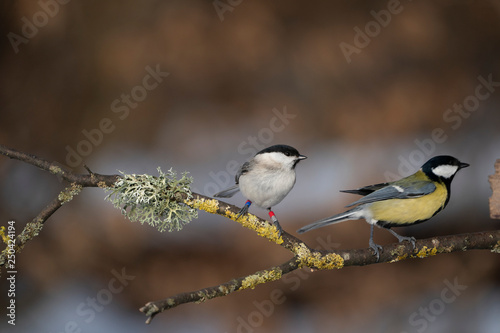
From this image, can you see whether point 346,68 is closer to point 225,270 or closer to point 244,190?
point 225,270

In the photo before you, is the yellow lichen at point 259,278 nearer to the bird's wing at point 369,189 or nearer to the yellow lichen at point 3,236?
the bird's wing at point 369,189

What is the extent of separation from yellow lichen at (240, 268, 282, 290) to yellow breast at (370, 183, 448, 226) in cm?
32

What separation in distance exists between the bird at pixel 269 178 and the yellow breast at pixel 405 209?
0.72 ft

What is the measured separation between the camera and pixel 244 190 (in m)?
1.16

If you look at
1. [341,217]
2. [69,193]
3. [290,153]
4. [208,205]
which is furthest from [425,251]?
[69,193]

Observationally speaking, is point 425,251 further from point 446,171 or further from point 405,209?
point 446,171

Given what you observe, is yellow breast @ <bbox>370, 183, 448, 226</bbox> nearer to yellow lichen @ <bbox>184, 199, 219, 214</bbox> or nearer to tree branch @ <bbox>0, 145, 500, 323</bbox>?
tree branch @ <bbox>0, 145, 500, 323</bbox>

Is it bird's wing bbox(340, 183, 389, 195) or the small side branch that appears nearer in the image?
the small side branch

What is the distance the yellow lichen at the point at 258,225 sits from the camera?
1089mm

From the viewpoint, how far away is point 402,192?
1229 millimetres

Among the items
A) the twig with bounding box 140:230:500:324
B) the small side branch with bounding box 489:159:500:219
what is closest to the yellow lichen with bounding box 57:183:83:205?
the twig with bounding box 140:230:500:324

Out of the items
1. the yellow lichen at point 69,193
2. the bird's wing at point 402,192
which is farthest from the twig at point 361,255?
the yellow lichen at point 69,193

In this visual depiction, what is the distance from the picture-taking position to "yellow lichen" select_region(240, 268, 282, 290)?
3.24ft

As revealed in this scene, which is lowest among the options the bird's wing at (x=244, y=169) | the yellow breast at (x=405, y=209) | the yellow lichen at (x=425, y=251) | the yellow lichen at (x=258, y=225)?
the yellow lichen at (x=425, y=251)
